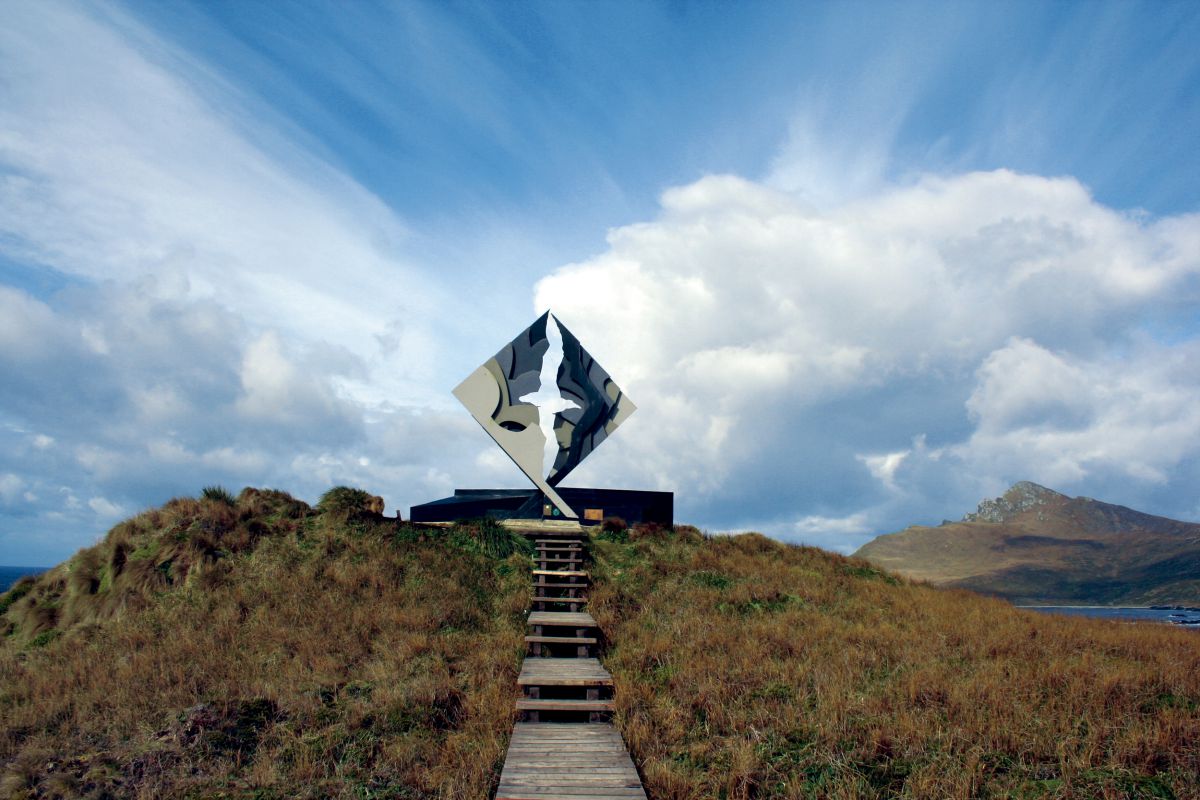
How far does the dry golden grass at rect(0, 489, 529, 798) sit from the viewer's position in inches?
309

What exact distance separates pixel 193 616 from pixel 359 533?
4369 millimetres

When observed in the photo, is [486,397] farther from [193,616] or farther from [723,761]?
[723,761]

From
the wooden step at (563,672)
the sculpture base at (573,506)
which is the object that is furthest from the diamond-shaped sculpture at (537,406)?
the wooden step at (563,672)

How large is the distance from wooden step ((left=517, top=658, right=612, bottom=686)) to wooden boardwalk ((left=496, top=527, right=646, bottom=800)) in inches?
0.5

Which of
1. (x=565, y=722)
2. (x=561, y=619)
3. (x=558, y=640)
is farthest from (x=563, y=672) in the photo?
(x=561, y=619)

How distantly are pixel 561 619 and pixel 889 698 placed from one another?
5.51 metres

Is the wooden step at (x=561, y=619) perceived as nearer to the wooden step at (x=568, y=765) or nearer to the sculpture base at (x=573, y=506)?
the wooden step at (x=568, y=765)

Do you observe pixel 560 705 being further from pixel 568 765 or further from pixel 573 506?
pixel 573 506

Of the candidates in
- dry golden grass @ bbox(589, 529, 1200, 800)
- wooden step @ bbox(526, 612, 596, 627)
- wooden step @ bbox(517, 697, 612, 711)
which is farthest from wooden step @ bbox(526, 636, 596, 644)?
wooden step @ bbox(517, 697, 612, 711)

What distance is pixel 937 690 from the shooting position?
898 cm

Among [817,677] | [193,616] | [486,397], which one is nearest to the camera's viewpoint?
[817,677]

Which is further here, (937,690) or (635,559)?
(635,559)

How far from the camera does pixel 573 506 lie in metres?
26.9

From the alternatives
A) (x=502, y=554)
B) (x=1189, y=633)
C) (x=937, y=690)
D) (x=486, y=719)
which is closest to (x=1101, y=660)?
(x=937, y=690)
